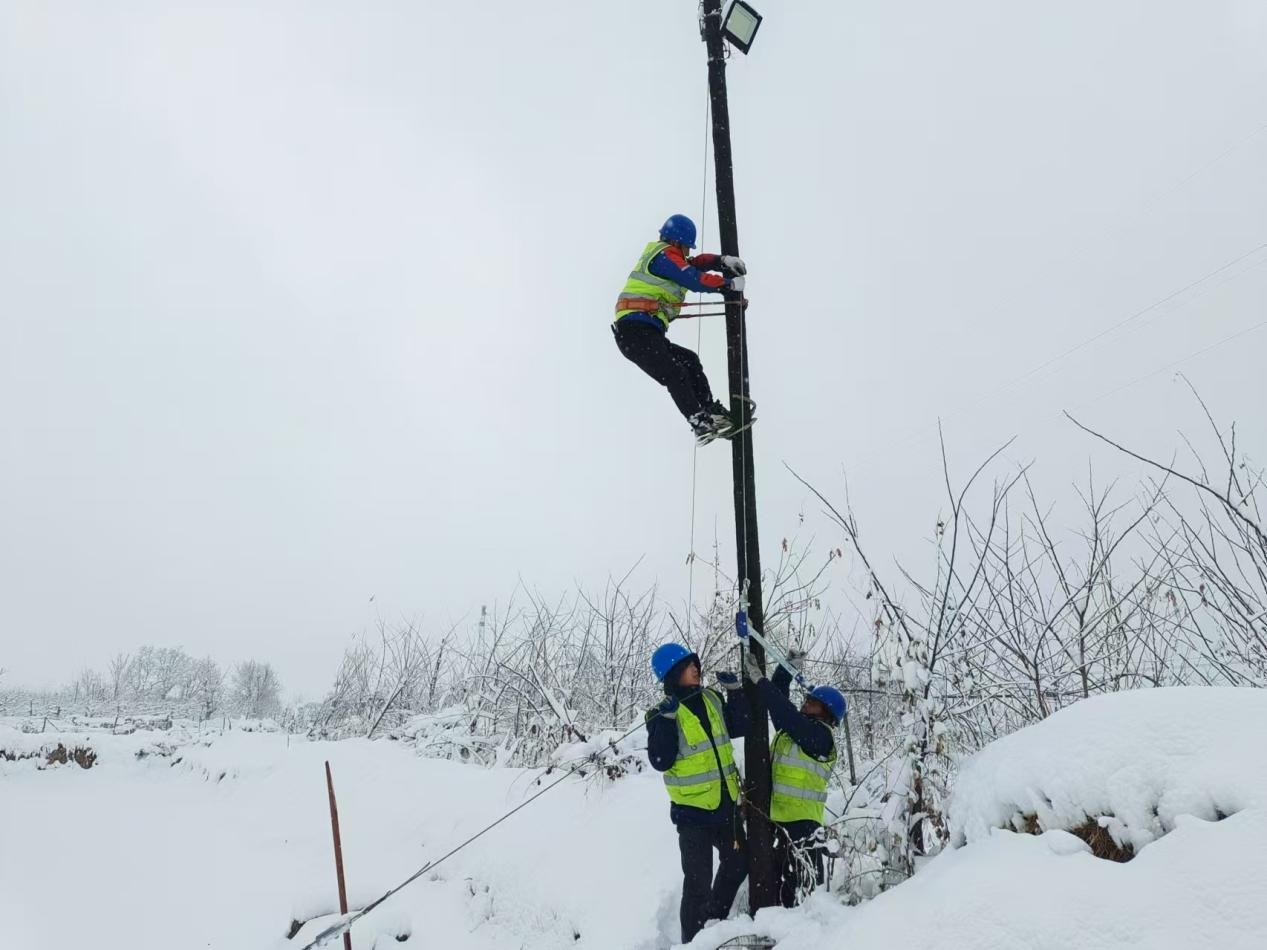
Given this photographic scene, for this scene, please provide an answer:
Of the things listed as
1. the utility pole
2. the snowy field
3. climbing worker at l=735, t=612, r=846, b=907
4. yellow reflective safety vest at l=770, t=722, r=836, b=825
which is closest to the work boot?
the utility pole

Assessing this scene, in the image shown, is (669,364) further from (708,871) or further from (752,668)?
(708,871)

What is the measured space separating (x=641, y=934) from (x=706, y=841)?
2.67 ft

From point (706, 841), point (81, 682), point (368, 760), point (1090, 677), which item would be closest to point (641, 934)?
point (706, 841)

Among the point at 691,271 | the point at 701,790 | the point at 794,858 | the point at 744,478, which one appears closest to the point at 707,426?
the point at 744,478

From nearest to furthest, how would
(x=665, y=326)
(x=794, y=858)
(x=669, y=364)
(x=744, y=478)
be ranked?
(x=794, y=858)
(x=744, y=478)
(x=669, y=364)
(x=665, y=326)

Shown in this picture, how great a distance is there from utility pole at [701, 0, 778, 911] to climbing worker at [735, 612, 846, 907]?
8 centimetres

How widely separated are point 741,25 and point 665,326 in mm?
1856

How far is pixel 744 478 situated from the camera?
3934 millimetres

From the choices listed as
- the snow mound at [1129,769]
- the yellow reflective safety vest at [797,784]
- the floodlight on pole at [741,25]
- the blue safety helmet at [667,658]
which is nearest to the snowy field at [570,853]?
the snow mound at [1129,769]

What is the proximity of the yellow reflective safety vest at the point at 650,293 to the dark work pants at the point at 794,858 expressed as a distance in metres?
3.03

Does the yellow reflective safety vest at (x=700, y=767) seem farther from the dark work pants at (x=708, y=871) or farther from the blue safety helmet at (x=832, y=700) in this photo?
the blue safety helmet at (x=832, y=700)

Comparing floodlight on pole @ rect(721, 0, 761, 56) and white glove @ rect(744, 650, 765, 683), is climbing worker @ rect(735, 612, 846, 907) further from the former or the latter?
floodlight on pole @ rect(721, 0, 761, 56)

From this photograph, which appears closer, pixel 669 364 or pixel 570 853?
pixel 669 364

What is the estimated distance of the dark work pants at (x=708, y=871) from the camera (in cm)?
373
